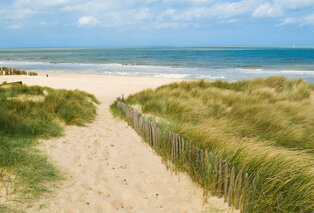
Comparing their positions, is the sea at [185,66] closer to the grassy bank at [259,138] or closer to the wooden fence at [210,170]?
the grassy bank at [259,138]

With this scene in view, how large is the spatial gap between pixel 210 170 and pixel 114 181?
1.62 metres

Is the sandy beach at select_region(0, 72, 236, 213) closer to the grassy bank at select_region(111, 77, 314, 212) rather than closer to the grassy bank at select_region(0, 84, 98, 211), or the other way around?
the grassy bank at select_region(0, 84, 98, 211)

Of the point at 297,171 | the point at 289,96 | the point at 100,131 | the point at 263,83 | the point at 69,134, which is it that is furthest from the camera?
the point at 263,83

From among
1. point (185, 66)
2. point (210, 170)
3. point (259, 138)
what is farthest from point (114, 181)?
point (185, 66)

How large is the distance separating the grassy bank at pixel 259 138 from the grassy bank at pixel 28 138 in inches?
81.1

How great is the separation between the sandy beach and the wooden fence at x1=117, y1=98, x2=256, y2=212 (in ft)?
0.53

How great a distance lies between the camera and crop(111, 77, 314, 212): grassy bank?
2715 millimetres

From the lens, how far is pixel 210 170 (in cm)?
328

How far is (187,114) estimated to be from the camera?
676 centimetres

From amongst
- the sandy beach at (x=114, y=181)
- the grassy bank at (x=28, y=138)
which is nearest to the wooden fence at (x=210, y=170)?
the sandy beach at (x=114, y=181)

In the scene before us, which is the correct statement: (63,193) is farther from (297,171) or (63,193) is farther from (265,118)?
(265,118)

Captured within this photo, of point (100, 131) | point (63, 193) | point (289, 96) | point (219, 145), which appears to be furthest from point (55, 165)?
point (289, 96)

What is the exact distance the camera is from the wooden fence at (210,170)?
279cm

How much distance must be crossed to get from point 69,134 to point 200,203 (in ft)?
13.2
